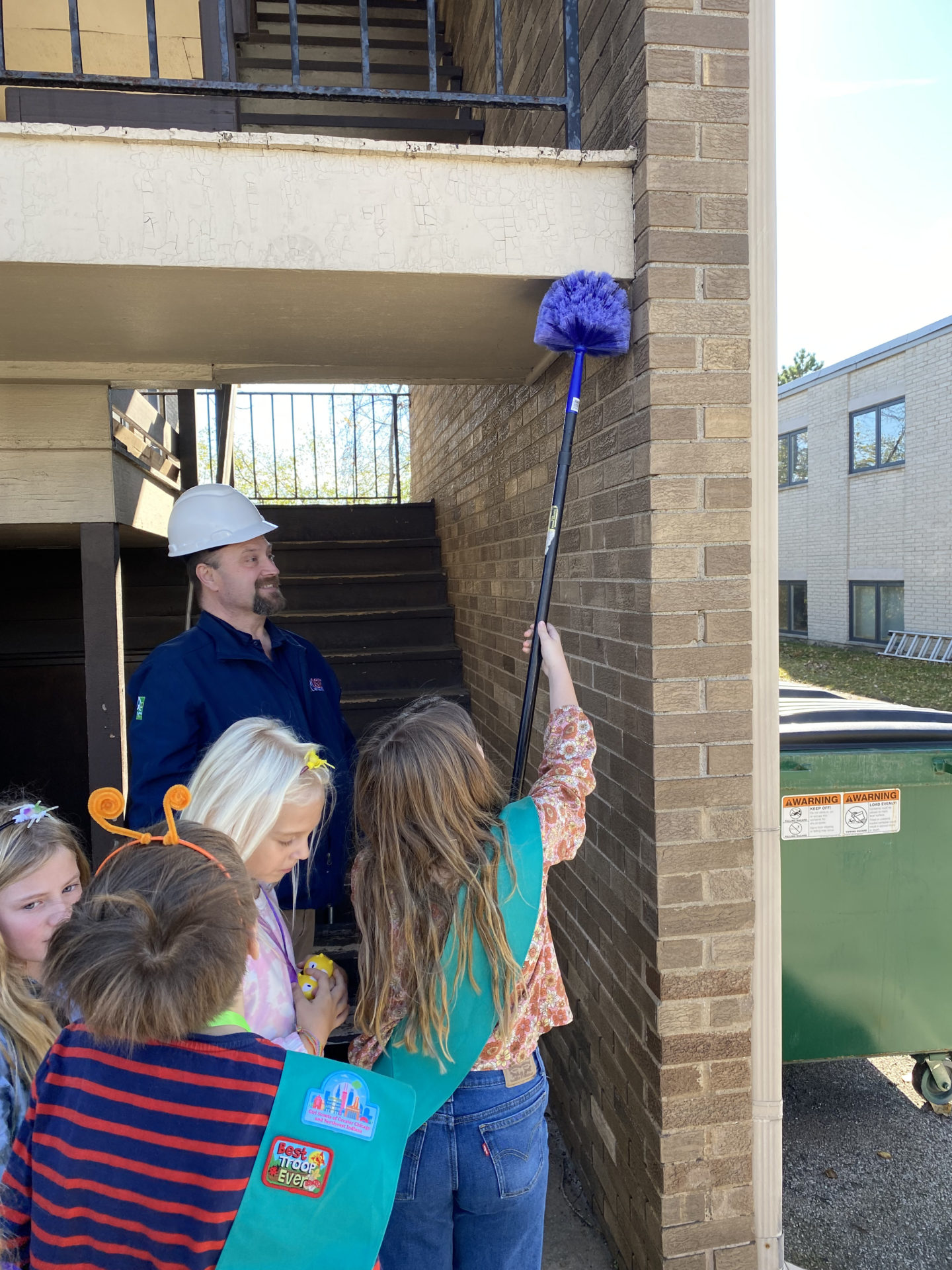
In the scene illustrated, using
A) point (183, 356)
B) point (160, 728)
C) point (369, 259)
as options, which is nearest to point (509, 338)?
point (369, 259)

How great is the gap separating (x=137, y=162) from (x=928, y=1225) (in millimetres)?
3709

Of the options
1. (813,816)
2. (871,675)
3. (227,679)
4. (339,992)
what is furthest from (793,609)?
(339,992)

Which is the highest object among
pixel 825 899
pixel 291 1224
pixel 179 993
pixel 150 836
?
pixel 150 836

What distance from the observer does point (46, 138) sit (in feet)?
6.43

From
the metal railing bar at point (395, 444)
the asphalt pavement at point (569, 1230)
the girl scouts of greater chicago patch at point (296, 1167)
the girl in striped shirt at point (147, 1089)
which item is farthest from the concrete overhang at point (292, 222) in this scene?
the metal railing bar at point (395, 444)

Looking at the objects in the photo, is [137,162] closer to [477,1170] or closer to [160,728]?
[160,728]

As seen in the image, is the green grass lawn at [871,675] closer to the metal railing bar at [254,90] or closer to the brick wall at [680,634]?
the brick wall at [680,634]

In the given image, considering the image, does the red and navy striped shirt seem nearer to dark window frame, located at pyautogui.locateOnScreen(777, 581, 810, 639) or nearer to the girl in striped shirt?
the girl in striped shirt

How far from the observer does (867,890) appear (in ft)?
10.1

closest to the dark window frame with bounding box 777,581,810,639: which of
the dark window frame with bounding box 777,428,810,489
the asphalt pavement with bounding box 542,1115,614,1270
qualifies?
the dark window frame with bounding box 777,428,810,489

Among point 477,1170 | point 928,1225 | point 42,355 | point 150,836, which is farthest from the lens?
point 42,355

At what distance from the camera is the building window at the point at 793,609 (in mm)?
22984

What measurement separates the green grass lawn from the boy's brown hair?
13400 mm

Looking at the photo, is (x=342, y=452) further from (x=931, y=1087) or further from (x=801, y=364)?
(x=801, y=364)
